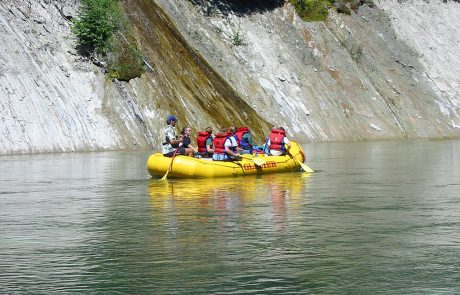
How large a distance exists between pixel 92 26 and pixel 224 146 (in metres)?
27.0

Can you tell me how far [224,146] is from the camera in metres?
32.7

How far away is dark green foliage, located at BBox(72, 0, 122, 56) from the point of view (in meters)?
56.9

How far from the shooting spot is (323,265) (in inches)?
578

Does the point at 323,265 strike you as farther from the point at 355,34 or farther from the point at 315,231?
the point at 355,34

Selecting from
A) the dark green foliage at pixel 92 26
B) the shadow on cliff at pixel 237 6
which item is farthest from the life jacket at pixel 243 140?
the shadow on cliff at pixel 237 6

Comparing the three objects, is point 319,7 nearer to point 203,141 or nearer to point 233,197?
point 203,141

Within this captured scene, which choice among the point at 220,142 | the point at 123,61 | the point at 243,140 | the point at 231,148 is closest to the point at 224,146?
the point at 220,142

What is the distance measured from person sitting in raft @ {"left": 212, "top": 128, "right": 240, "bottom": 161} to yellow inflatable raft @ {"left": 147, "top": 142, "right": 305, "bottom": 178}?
32 centimetres

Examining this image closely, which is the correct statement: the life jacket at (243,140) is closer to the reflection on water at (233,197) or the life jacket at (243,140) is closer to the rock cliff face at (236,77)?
the reflection on water at (233,197)

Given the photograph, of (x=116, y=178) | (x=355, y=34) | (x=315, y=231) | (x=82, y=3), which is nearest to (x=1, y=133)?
(x=82, y=3)

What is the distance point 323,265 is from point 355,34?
71.2m

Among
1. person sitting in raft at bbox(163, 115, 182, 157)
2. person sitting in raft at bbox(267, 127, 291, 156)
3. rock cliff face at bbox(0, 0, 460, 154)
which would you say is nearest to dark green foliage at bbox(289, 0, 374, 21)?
rock cliff face at bbox(0, 0, 460, 154)

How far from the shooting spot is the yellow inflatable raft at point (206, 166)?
31344 millimetres

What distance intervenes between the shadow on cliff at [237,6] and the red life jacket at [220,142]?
138 feet
